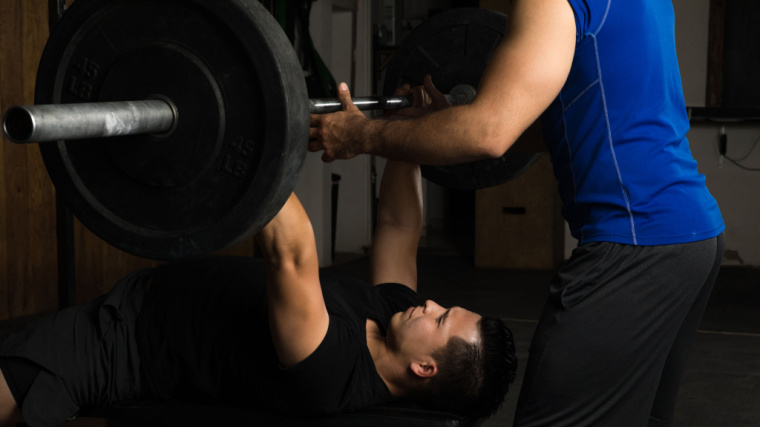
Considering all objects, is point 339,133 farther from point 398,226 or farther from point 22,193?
point 22,193

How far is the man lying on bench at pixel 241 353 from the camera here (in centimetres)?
163

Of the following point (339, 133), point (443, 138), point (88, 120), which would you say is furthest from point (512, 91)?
point (88, 120)

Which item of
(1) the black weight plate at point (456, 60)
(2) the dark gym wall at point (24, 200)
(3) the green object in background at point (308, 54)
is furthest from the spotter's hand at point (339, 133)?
(3) the green object in background at point (308, 54)

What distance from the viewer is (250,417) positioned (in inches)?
65.8

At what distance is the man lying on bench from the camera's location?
163 centimetres

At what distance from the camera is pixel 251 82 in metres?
1.19

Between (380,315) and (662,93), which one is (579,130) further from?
(380,315)

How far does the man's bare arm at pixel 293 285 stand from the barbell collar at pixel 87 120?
0.32 metres

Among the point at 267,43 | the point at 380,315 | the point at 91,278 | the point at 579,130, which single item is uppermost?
the point at 267,43

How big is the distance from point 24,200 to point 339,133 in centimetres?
279

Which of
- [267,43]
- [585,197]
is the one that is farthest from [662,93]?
[267,43]

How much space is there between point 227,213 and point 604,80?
68 cm

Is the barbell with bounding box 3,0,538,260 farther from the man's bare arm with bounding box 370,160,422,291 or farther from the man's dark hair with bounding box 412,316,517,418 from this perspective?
the man's bare arm with bounding box 370,160,422,291

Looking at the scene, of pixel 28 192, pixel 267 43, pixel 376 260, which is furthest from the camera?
pixel 28 192
